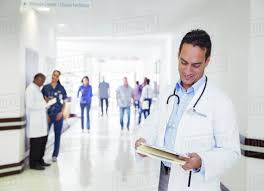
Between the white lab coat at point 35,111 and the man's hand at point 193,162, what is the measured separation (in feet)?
14.3

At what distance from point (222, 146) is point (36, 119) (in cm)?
447

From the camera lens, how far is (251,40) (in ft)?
12.1

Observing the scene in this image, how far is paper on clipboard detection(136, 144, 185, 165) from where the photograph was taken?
1726 mm

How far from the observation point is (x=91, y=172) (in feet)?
18.1

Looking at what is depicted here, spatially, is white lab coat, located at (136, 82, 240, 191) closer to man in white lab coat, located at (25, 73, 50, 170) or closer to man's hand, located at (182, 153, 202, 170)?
man's hand, located at (182, 153, 202, 170)

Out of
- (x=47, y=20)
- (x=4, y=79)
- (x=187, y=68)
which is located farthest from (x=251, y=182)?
(x=47, y=20)

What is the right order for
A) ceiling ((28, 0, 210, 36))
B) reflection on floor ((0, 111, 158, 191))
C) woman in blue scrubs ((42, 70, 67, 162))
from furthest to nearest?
ceiling ((28, 0, 210, 36)) → woman in blue scrubs ((42, 70, 67, 162)) → reflection on floor ((0, 111, 158, 191))

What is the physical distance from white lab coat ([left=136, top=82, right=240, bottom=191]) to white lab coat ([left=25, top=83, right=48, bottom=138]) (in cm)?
409

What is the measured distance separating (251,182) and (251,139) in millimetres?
554

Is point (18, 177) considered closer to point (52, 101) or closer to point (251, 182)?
point (52, 101)

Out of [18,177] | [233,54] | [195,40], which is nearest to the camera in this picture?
[195,40]

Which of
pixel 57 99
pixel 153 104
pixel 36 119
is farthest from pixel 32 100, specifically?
pixel 153 104

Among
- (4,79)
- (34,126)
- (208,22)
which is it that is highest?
(208,22)

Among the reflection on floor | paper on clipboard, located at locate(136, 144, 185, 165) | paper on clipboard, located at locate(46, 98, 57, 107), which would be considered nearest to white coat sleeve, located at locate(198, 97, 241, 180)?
paper on clipboard, located at locate(136, 144, 185, 165)
